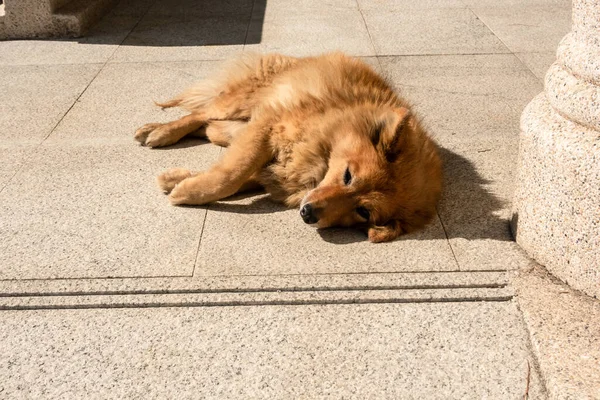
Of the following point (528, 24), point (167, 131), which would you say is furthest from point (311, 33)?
point (167, 131)

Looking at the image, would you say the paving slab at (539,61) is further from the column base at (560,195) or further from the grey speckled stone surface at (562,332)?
the grey speckled stone surface at (562,332)

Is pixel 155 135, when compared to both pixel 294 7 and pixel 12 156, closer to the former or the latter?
pixel 12 156

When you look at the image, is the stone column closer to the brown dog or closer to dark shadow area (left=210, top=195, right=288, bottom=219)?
the brown dog

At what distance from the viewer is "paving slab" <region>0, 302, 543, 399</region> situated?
268 centimetres

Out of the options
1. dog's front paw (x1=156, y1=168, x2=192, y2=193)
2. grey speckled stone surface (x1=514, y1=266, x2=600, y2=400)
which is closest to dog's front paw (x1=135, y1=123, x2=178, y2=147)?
dog's front paw (x1=156, y1=168, x2=192, y2=193)

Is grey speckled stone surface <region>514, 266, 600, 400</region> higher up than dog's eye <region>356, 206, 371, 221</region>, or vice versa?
dog's eye <region>356, 206, 371, 221</region>

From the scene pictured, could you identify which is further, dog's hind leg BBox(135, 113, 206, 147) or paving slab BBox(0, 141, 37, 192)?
dog's hind leg BBox(135, 113, 206, 147)

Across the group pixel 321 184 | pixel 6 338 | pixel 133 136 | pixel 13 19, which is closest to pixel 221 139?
pixel 133 136

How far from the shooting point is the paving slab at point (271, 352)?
268 centimetres

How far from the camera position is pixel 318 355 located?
2850 mm

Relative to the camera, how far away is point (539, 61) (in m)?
6.48

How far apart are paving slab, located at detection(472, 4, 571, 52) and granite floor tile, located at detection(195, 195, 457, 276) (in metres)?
4.09

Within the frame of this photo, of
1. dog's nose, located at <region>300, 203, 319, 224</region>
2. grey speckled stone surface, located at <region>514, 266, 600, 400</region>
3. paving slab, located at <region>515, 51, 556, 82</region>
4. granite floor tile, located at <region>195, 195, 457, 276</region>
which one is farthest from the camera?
paving slab, located at <region>515, 51, 556, 82</region>

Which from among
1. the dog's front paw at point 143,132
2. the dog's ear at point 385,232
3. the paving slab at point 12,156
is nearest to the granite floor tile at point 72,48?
the paving slab at point 12,156
